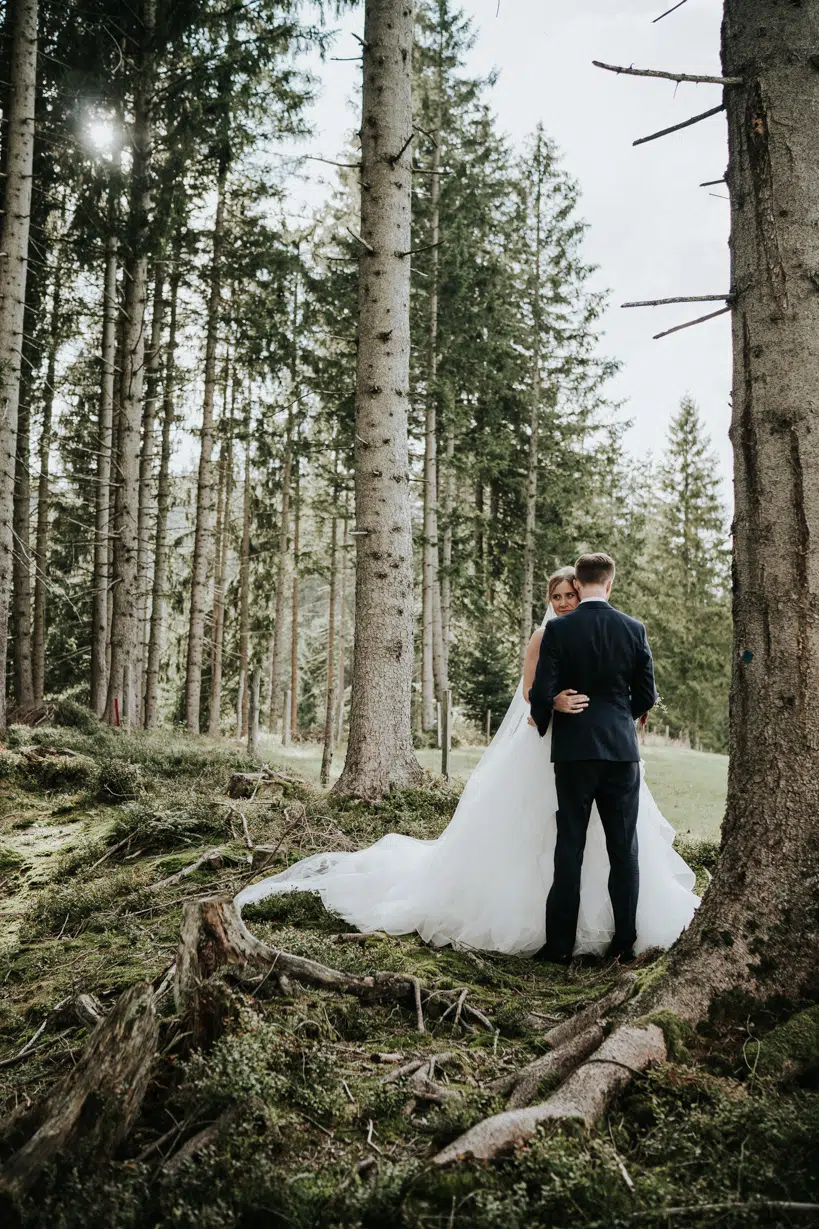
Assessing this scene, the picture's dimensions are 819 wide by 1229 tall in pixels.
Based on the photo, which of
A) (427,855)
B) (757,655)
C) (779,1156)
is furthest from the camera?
(427,855)

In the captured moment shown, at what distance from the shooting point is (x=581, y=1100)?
232 centimetres

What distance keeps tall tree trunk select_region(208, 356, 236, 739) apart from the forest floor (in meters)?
14.9

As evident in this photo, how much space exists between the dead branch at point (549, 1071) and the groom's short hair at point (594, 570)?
252 cm

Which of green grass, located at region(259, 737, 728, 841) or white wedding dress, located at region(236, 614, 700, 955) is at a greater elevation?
white wedding dress, located at region(236, 614, 700, 955)

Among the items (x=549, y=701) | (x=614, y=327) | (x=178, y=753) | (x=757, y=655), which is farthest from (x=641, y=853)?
(x=614, y=327)

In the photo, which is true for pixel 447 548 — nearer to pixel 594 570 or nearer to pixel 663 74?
pixel 594 570

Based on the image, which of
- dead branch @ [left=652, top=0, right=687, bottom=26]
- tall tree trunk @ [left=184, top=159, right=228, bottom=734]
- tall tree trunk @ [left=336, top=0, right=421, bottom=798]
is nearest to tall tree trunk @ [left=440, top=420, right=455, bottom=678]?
tall tree trunk @ [left=184, top=159, right=228, bottom=734]

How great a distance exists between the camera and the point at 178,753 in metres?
9.82

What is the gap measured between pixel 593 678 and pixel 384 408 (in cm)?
423

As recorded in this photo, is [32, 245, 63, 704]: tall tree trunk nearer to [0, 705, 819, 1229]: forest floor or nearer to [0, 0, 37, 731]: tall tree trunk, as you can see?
[0, 0, 37, 731]: tall tree trunk

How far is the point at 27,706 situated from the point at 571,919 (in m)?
12.7

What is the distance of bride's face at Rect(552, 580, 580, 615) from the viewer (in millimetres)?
5180

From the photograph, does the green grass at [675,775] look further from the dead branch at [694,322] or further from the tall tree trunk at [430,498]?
the dead branch at [694,322]

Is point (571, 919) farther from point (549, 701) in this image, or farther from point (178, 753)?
point (178, 753)
